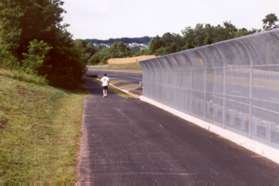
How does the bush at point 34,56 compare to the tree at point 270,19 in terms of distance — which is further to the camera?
the tree at point 270,19

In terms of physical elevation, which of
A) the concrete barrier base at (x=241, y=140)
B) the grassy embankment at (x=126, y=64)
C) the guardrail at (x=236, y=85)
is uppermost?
the guardrail at (x=236, y=85)

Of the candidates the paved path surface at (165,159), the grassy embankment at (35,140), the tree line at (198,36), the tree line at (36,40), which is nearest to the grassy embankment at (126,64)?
the tree line at (198,36)

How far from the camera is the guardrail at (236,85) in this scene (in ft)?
48.3

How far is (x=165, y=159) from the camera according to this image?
527 inches

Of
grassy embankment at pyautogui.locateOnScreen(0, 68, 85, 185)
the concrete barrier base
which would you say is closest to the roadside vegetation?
grassy embankment at pyautogui.locateOnScreen(0, 68, 85, 185)

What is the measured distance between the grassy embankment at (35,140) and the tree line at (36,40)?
1826cm

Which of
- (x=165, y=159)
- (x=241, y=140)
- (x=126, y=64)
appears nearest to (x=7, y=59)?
(x=241, y=140)

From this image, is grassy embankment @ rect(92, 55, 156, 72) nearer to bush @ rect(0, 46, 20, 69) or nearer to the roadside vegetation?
the roadside vegetation

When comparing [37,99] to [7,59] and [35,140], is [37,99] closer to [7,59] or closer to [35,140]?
[35,140]

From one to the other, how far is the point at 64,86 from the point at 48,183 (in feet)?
139

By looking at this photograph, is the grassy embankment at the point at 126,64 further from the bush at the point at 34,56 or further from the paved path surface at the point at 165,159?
the paved path surface at the point at 165,159

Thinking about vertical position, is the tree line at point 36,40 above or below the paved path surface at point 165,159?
above

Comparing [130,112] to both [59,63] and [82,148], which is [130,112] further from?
[59,63]

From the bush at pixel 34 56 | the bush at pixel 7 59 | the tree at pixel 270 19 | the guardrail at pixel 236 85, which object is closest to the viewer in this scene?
the guardrail at pixel 236 85
